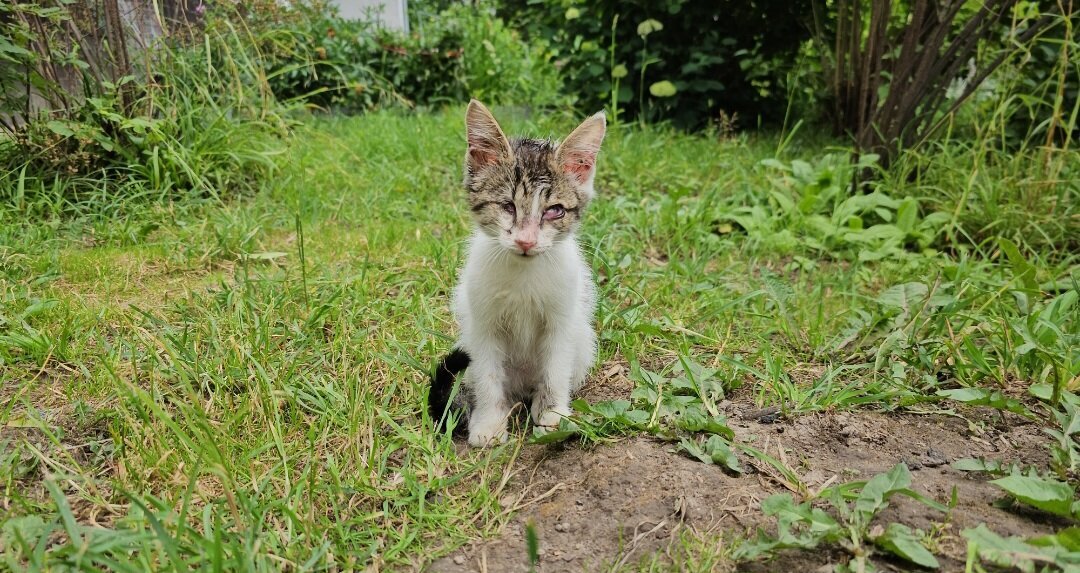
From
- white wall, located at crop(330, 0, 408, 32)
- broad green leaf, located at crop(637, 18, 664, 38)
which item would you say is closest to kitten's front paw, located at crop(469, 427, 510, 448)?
broad green leaf, located at crop(637, 18, 664, 38)

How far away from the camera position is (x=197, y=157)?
404 centimetres

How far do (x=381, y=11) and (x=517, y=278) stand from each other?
842 cm

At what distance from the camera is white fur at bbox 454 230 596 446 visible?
2.24 metres

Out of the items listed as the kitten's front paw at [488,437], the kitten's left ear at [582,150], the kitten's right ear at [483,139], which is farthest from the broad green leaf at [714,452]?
the kitten's right ear at [483,139]

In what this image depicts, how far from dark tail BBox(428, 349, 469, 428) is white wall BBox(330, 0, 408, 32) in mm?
7923

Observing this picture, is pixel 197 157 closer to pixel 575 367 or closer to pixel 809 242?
pixel 575 367

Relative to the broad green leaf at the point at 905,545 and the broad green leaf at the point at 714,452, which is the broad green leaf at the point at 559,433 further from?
the broad green leaf at the point at 905,545

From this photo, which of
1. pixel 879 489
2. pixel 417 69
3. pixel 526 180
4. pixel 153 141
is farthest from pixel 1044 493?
pixel 417 69

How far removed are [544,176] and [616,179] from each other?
2.49m

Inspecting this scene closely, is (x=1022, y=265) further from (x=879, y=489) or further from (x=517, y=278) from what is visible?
(x=517, y=278)

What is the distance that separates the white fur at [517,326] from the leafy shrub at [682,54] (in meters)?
4.00

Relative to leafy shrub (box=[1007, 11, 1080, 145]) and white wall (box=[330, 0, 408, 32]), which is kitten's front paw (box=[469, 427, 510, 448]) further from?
white wall (box=[330, 0, 408, 32])

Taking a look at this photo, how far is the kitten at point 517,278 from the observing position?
7.27ft

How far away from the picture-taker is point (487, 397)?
226cm
